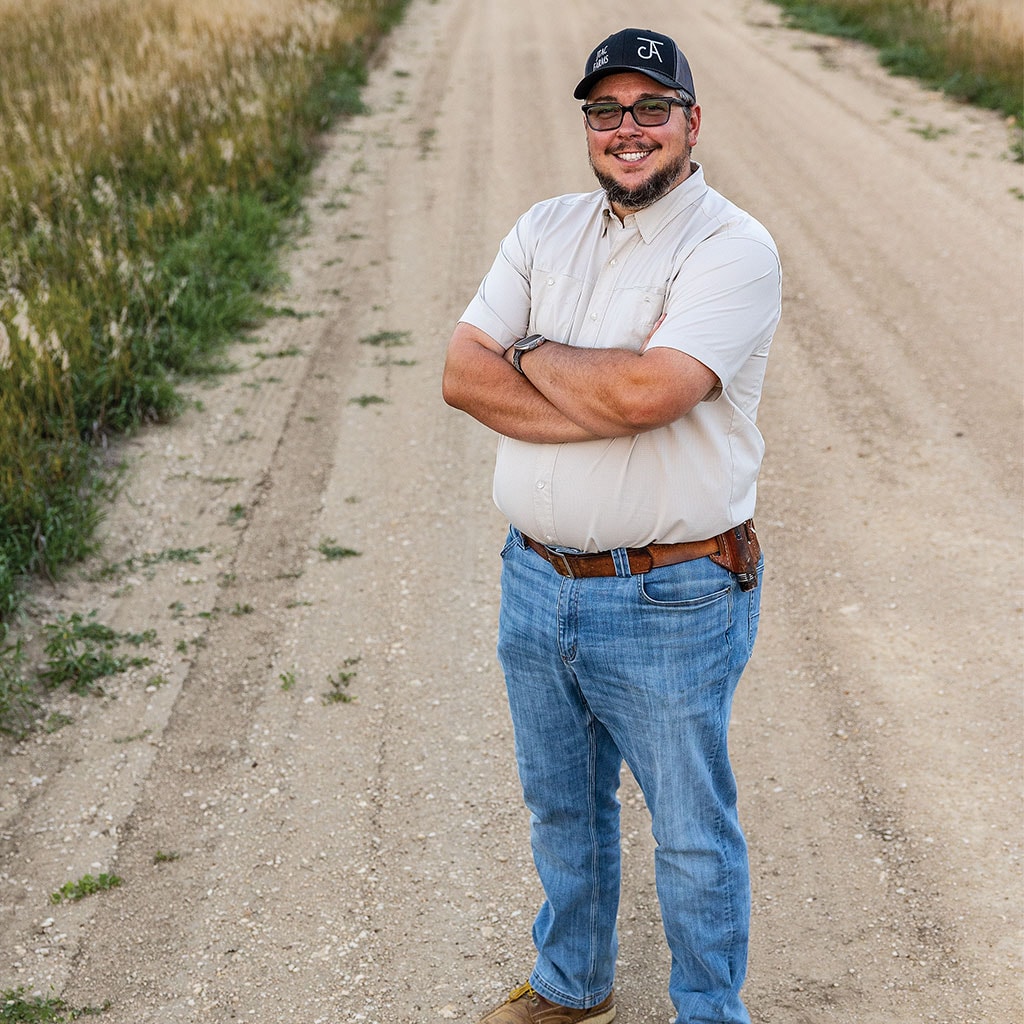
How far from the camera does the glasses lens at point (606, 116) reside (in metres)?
2.80

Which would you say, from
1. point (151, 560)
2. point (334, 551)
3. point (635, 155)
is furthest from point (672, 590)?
point (151, 560)

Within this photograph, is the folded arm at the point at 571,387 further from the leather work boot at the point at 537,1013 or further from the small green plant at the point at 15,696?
the small green plant at the point at 15,696

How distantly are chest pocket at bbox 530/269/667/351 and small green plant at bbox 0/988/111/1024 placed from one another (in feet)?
7.63

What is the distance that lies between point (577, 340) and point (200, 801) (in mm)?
2399

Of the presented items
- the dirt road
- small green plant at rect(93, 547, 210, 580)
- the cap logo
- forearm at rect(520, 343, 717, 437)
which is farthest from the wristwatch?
small green plant at rect(93, 547, 210, 580)

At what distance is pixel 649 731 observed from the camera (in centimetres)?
284

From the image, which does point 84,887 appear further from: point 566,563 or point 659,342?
point 659,342

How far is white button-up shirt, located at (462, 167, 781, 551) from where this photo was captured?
271 cm

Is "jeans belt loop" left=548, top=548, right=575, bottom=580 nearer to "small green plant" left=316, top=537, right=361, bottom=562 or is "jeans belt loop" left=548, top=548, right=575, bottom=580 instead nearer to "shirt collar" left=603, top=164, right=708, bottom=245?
"shirt collar" left=603, top=164, right=708, bottom=245

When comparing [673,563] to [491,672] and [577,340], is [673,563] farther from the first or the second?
[491,672]

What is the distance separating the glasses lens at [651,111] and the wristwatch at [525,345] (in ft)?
1.77

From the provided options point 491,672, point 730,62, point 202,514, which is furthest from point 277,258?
point 730,62

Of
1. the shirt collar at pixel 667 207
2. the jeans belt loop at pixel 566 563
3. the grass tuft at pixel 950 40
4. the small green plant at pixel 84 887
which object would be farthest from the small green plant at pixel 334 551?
the grass tuft at pixel 950 40

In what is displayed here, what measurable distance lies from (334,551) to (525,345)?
3.14 m
